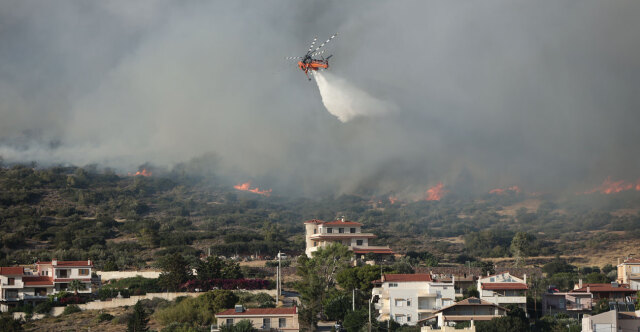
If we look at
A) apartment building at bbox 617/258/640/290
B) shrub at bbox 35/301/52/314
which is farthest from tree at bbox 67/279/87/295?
apartment building at bbox 617/258/640/290

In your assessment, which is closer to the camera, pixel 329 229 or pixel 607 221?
pixel 329 229

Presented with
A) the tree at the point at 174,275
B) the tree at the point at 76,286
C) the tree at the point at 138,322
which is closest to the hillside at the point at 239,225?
the tree at the point at 76,286

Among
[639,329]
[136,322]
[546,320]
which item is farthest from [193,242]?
[639,329]

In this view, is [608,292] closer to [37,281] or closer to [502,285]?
[502,285]

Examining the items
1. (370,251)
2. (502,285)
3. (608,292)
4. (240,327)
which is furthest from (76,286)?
(608,292)

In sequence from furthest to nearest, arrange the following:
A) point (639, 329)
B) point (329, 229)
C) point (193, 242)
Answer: point (193, 242) → point (329, 229) → point (639, 329)

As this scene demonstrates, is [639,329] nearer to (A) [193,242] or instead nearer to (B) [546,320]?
(B) [546,320]

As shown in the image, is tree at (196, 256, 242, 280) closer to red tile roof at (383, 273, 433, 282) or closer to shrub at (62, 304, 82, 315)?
shrub at (62, 304, 82, 315)
